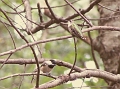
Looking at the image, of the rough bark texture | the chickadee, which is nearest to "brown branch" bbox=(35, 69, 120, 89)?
the chickadee

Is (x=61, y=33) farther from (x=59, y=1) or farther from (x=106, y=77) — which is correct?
(x=106, y=77)

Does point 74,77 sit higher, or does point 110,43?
point 110,43

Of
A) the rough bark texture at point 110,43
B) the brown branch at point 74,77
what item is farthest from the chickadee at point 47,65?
the rough bark texture at point 110,43

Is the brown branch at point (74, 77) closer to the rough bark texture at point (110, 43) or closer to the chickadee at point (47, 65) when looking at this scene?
the chickadee at point (47, 65)

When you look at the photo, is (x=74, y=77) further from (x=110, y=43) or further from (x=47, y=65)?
(x=110, y=43)

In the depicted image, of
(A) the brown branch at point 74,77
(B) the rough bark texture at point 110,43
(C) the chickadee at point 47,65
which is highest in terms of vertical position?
(B) the rough bark texture at point 110,43

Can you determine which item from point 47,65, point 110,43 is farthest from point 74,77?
point 110,43

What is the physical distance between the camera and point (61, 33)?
2578 mm

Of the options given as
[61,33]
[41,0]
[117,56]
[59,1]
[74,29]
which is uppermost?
[59,1]

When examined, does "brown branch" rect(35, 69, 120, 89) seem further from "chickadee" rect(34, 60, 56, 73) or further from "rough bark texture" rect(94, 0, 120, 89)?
"rough bark texture" rect(94, 0, 120, 89)

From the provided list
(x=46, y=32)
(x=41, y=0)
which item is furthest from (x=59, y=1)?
(x=41, y=0)

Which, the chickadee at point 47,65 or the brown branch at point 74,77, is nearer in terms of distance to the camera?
the brown branch at point 74,77

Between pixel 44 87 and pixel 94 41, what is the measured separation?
807 millimetres

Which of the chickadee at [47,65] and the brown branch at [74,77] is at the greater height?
the chickadee at [47,65]
